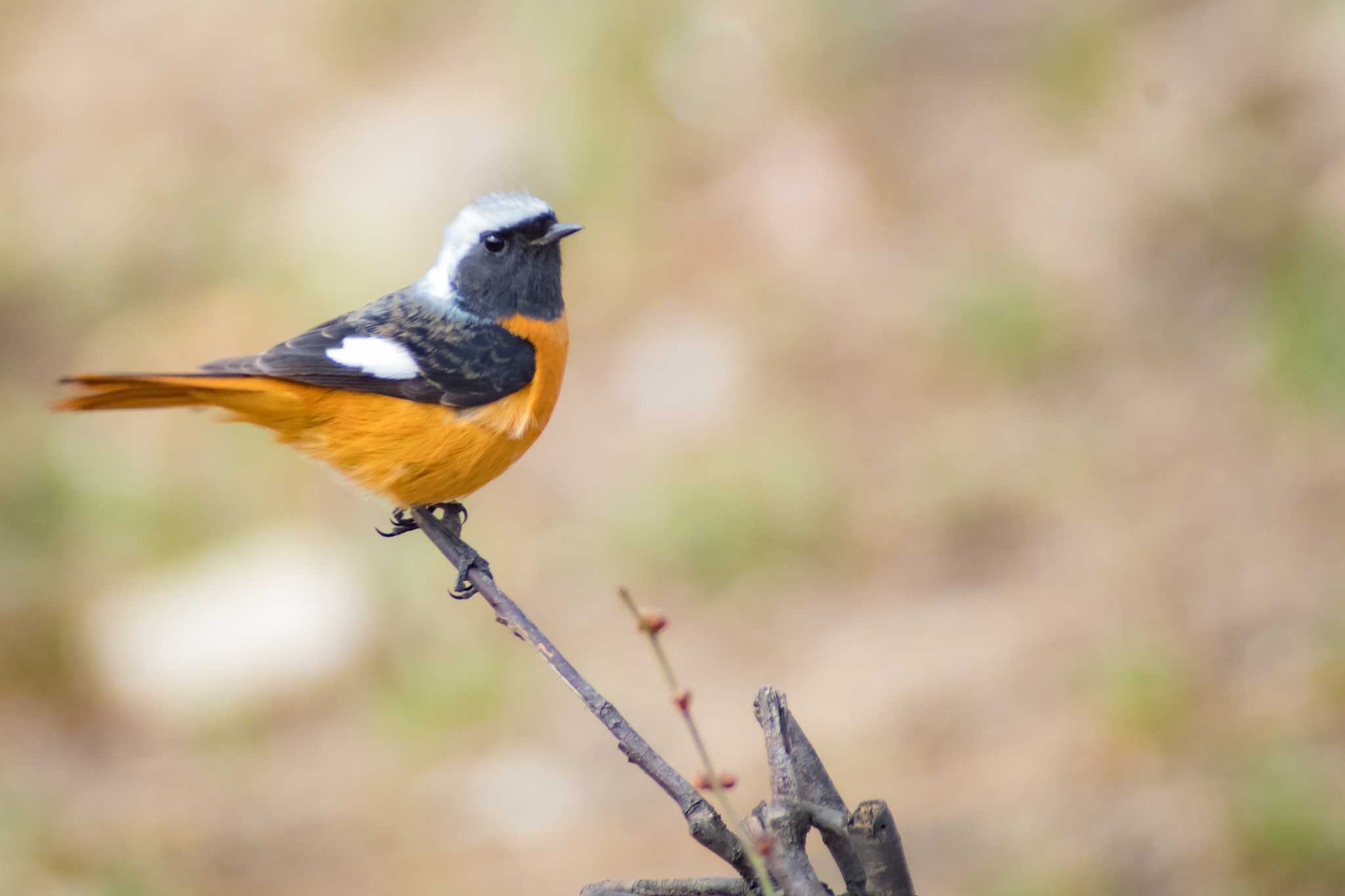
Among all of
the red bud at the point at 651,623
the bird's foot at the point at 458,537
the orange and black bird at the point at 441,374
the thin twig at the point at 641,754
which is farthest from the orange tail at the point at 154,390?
the red bud at the point at 651,623

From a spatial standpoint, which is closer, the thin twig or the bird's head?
the thin twig

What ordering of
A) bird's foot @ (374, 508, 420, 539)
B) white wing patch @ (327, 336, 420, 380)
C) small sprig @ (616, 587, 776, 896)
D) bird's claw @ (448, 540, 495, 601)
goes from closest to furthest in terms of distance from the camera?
1. small sprig @ (616, 587, 776, 896)
2. bird's claw @ (448, 540, 495, 601)
3. white wing patch @ (327, 336, 420, 380)
4. bird's foot @ (374, 508, 420, 539)

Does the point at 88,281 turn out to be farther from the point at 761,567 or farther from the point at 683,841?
the point at 683,841

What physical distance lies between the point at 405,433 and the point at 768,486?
3.49 m

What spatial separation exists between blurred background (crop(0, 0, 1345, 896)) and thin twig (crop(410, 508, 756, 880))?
10.2 feet

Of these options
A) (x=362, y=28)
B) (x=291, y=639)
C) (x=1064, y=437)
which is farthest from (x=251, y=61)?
(x=1064, y=437)

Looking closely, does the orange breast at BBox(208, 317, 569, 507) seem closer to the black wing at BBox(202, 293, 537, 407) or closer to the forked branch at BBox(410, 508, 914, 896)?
the black wing at BBox(202, 293, 537, 407)

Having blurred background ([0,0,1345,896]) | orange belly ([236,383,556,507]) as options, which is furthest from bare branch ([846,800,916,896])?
blurred background ([0,0,1345,896])

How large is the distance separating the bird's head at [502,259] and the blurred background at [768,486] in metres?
2.69

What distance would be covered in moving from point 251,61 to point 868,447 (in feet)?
22.2

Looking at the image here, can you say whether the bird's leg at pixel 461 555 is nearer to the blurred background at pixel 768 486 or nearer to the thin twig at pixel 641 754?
the thin twig at pixel 641 754

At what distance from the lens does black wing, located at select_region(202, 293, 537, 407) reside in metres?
3.16

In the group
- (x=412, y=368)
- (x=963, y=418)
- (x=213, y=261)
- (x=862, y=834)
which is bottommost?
(x=862, y=834)

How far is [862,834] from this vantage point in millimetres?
1382
